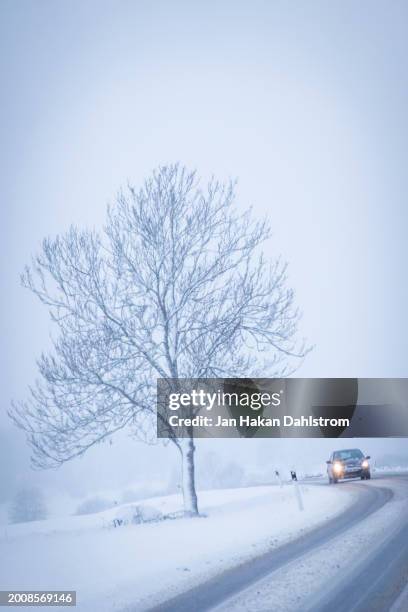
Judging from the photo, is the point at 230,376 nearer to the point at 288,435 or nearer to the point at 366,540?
the point at 288,435

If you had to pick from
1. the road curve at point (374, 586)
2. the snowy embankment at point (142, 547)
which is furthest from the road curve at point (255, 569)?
the snowy embankment at point (142, 547)

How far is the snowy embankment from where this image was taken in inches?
266

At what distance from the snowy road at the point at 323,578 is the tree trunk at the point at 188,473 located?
4.66 m

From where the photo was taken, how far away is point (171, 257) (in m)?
14.5

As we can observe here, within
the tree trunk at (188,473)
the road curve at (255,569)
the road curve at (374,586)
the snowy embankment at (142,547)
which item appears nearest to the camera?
the road curve at (374,586)

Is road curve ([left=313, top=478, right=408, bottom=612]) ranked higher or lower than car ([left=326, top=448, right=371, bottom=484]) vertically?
higher

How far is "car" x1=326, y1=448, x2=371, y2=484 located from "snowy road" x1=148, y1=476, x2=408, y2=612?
10215 mm

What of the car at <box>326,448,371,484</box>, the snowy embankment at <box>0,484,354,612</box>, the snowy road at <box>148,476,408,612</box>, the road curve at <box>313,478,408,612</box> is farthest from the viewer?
the car at <box>326,448,371,484</box>

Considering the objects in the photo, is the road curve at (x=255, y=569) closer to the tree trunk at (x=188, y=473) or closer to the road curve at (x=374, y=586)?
the road curve at (x=374, y=586)

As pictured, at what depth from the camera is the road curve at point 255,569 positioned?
5938mm

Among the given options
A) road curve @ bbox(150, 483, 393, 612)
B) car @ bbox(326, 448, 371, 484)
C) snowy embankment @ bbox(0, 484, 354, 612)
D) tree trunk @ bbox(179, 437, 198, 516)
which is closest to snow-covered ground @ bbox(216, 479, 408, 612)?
road curve @ bbox(150, 483, 393, 612)

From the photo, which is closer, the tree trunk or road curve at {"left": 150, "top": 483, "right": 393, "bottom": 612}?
road curve at {"left": 150, "top": 483, "right": 393, "bottom": 612}

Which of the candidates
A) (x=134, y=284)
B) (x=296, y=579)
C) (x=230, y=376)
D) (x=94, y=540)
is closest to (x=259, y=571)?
(x=296, y=579)

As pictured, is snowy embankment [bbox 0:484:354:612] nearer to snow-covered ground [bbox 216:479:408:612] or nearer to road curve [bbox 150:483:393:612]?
road curve [bbox 150:483:393:612]
